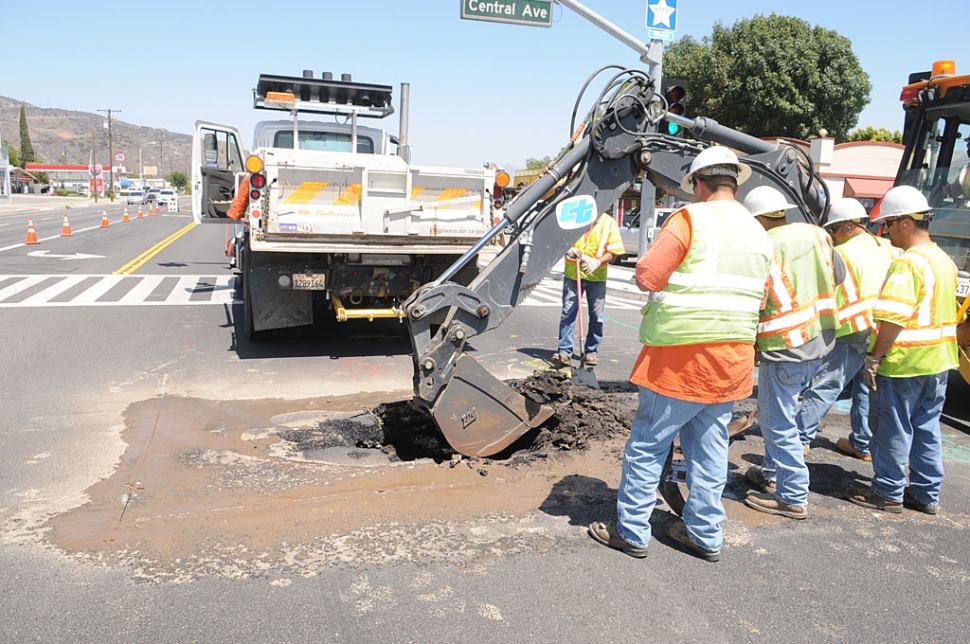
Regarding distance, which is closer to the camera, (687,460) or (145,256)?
(687,460)

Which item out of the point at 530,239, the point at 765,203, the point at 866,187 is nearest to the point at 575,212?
the point at 530,239

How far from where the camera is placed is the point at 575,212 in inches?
186

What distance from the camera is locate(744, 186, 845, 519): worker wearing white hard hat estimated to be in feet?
12.9

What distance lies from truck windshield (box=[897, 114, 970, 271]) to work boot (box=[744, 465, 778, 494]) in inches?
129

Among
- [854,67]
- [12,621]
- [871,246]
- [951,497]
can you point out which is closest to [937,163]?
[871,246]

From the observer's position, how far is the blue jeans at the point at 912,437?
429 cm

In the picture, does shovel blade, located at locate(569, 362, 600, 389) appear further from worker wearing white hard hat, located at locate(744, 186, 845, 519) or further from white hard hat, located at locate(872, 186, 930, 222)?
white hard hat, located at locate(872, 186, 930, 222)

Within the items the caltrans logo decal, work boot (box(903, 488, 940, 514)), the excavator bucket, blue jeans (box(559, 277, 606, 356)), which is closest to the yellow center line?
blue jeans (box(559, 277, 606, 356))

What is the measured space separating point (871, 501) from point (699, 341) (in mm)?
1990

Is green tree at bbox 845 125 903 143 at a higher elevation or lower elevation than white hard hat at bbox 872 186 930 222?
higher

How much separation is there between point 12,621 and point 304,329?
6.41 m

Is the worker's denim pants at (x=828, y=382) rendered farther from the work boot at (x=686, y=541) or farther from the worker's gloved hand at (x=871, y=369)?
the work boot at (x=686, y=541)

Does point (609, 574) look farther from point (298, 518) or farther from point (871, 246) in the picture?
point (871, 246)

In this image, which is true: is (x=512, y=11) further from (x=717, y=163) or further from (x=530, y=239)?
(x=717, y=163)
